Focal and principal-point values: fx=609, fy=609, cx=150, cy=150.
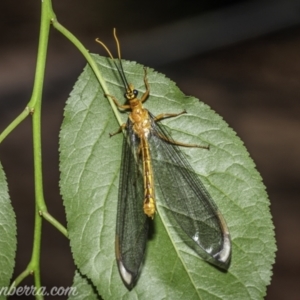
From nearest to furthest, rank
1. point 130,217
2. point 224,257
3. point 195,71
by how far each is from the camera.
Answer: point 224,257 < point 130,217 < point 195,71

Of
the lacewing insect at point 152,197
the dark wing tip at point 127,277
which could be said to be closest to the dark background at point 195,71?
the lacewing insect at point 152,197

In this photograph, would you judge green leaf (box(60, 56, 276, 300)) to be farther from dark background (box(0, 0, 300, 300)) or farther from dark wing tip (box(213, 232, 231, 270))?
dark background (box(0, 0, 300, 300))

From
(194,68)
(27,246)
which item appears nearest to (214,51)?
(194,68)

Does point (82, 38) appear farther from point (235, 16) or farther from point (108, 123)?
point (108, 123)

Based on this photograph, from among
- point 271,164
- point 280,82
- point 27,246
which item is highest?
A: point 280,82

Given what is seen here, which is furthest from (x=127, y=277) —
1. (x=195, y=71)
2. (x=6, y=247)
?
(x=195, y=71)

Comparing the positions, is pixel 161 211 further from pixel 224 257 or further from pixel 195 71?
pixel 195 71

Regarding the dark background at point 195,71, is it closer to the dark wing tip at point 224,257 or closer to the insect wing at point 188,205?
the insect wing at point 188,205
